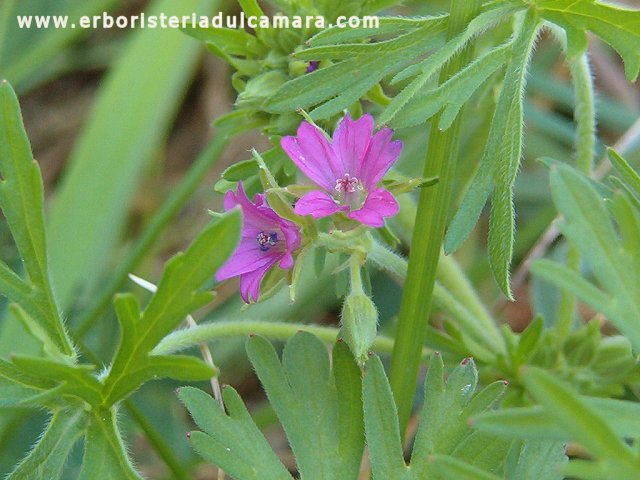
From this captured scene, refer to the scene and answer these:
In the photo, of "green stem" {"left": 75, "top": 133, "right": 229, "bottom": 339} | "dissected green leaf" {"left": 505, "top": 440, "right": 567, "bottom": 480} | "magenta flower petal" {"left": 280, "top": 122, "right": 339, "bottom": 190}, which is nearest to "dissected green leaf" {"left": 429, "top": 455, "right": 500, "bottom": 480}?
"dissected green leaf" {"left": 505, "top": 440, "right": 567, "bottom": 480}

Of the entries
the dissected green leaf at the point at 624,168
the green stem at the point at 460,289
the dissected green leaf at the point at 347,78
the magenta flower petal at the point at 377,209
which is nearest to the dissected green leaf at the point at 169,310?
the magenta flower petal at the point at 377,209

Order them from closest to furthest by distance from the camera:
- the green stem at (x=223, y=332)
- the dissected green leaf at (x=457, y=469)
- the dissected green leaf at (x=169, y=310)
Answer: the dissected green leaf at (x=457, y=469) → the dissected green leaf at (x=169, y=310) → the green stem at (x=223, y=332)

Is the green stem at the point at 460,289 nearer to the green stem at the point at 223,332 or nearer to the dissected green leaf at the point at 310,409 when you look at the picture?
the green stem at the point at 223,332

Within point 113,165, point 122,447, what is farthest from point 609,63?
point 122,447

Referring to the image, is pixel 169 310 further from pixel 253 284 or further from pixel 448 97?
pixel 448 97

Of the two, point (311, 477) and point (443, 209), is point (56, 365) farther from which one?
point (443, 209)

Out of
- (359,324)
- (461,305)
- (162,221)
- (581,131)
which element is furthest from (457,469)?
(162,221)

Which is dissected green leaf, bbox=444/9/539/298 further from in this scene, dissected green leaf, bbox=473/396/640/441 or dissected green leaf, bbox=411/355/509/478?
dissected green leaf, bbox=473/396/640/441

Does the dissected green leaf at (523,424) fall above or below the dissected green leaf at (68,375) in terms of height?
above
